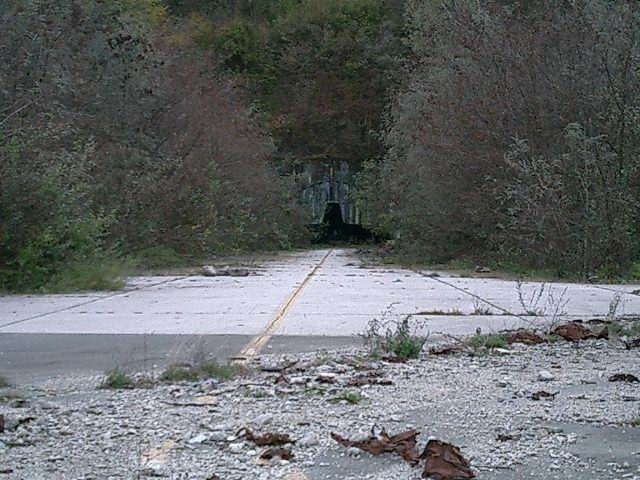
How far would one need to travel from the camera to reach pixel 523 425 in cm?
554

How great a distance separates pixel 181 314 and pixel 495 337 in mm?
4360

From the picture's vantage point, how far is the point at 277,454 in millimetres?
4867

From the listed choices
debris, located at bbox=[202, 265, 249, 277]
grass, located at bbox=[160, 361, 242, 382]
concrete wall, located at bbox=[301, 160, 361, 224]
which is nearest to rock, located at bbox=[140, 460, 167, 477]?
grass, located at bbox=[160, 361, 242, 382]

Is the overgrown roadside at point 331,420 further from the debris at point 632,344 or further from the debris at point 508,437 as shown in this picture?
the debris at point 632,344

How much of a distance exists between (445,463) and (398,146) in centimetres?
2843

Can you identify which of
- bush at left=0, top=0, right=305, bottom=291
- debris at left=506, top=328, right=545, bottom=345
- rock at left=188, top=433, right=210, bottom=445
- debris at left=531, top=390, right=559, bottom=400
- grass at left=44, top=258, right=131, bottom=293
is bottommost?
grass at left=44, top=258, right=131, bottom=293

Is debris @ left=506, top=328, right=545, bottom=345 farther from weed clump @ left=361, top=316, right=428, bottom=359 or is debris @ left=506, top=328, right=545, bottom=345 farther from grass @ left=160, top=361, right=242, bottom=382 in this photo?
grass @ left=160, top=361, right=242, bottom=382

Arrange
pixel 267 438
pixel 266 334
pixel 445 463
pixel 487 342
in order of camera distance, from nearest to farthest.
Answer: pixel 445 463 → pixel 267 438 → pixel 487 342 → pixel 266 334

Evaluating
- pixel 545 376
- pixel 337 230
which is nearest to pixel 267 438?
pixel 545 376

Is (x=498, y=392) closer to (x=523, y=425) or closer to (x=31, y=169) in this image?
(x=523, y=425)

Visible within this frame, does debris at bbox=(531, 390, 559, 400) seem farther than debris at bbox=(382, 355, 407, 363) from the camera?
No

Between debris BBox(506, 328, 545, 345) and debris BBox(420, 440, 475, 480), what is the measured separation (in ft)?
14.2

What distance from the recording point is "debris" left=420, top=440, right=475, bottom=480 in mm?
4512

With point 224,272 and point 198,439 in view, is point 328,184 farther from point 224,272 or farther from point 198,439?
point 198,439
